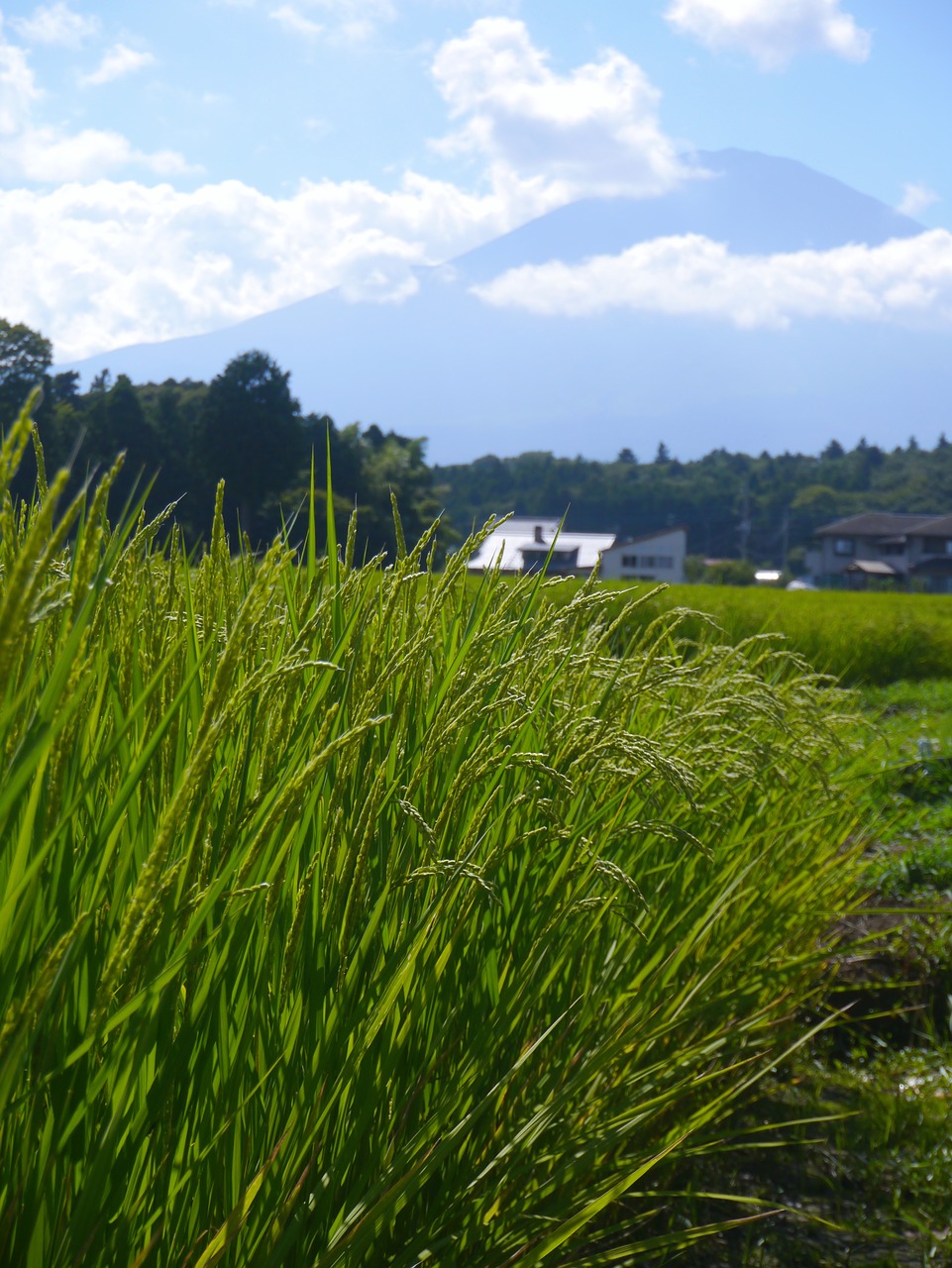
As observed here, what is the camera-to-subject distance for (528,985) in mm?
1363

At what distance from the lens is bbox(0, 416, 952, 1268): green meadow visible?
77 centimetres

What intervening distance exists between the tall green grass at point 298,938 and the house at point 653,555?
92844 mm

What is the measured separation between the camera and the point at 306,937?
116cm

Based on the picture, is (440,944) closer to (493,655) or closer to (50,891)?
(50,891)

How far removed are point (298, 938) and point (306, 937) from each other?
0.16m

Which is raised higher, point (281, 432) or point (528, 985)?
point (281, 432)

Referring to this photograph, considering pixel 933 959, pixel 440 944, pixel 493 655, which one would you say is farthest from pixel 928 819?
pixel 440 944

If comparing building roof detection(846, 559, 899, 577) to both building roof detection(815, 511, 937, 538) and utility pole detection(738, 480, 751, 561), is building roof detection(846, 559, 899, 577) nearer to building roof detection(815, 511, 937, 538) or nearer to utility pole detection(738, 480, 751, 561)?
building roof detection(815, 511, 937, 538)

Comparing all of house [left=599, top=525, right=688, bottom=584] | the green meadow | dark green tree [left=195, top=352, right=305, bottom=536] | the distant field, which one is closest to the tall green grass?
the green meadow

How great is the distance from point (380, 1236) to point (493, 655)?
3.12 ft

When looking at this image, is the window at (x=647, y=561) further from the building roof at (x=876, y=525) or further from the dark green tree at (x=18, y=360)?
the dark green tree at (x=18, y=360)

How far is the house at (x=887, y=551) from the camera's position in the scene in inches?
3295

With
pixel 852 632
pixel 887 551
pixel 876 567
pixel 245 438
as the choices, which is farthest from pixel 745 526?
pixel 852 632

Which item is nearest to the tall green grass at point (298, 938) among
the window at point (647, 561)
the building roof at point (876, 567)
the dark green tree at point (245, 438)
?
the dark green tree at point (245, 438)
